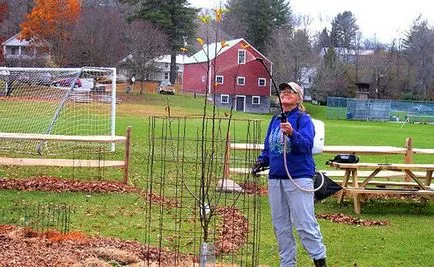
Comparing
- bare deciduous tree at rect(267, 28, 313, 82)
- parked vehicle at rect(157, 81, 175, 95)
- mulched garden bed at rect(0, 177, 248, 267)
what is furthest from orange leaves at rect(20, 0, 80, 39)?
mulched garden bed at rect(0, 177, 248, 267)

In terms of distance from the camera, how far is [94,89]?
2202cm

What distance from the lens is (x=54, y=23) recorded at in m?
54.6

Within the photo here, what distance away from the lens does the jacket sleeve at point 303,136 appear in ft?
17.9

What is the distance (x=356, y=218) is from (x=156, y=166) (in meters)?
6.17

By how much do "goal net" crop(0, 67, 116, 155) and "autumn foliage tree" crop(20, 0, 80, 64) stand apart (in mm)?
31051

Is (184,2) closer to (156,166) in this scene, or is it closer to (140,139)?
(140,139)

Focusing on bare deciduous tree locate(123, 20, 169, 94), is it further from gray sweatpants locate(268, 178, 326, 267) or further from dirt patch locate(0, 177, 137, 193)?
gray sweatpants locate(268, 178, 326, 267)

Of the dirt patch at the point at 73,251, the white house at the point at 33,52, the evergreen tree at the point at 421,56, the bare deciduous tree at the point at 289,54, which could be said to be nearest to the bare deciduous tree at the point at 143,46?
the white house at the point at 33,52

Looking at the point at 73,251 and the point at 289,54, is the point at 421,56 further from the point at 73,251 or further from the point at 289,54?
the point at 73,251

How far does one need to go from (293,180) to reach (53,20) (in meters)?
51.9

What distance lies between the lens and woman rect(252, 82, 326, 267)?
Result: 563 cm

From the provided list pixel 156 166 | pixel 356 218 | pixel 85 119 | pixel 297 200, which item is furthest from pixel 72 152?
pixel 297 200

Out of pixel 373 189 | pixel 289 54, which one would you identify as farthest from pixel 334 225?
pixel 289 54

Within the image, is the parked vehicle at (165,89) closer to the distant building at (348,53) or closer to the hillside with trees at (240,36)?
the hillside with trees at (240,36)
